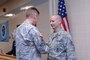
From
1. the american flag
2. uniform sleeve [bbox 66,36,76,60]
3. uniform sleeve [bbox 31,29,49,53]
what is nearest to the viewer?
uniform sleeve [bbox 31,29,49,53]

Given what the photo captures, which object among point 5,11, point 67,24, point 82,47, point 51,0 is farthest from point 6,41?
point 82,47

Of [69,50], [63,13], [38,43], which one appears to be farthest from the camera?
[63,13]

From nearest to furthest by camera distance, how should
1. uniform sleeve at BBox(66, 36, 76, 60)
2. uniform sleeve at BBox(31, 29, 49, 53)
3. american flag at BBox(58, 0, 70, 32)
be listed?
uniform sleeve at BBox(31, 29, 49, 53), uniform sleeve at BBox(66, 36, 76, 60), american flag at BBox(58, 0, 70, 32)

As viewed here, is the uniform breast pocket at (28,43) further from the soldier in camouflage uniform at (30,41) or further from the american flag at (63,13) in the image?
the american flag at (63,13)

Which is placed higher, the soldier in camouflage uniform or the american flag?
the american flag

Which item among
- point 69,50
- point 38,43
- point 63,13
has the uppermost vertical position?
point 63,13

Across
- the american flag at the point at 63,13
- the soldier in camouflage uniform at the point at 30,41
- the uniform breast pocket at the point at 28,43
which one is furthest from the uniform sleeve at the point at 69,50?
the american flag at the point at 63,13

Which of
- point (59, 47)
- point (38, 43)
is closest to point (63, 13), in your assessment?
point (59, 47)

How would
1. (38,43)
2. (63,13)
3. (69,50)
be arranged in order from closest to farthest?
(38,43) → (69,50) → (63,13)

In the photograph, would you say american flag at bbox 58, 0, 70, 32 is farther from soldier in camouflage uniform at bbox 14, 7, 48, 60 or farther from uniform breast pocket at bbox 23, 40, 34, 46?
uniform breast pocket at bbox 23, 40, 34, 46

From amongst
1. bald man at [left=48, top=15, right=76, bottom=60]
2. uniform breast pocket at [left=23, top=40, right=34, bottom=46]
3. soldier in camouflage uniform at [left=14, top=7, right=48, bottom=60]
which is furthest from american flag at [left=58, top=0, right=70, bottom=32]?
uniform breast pocket at [left=23, top=40, right=34, bottom=46]

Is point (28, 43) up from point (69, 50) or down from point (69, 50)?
up

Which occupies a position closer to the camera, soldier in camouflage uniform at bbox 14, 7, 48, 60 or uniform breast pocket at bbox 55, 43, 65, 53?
soldier in camouflage uniform at bbox 14, 7, 48, 60

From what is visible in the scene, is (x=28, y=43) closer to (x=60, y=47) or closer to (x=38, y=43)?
(x=38, y=43)
